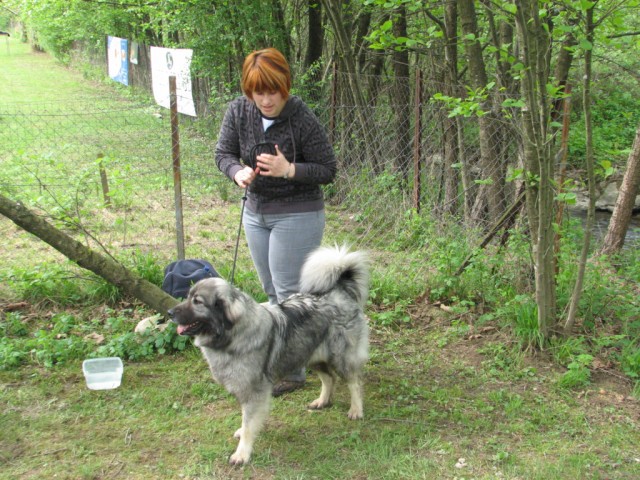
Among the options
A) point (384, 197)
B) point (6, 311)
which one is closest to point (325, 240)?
point (384, 197)

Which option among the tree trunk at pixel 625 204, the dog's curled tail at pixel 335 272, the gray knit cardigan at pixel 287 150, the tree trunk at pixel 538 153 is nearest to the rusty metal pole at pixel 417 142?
the tree trunk at pixel 625 204

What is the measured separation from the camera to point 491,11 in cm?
393

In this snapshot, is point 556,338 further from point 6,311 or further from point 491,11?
point 6,311

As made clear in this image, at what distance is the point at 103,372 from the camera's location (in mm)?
3420

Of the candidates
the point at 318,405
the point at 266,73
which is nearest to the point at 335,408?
the point at 318,405

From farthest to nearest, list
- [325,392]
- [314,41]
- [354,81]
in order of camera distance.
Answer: [314,41] → [354,81] → [325,392]

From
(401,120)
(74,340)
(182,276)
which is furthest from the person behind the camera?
(401,120)

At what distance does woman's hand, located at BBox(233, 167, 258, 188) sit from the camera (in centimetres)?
285

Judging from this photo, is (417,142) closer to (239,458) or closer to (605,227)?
(239,458)

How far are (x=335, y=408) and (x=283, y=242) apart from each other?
1.11 metres

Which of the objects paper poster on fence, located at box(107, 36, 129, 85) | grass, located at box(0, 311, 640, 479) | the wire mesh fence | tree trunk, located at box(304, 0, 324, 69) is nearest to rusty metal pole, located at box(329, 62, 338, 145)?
the wire mesh fence

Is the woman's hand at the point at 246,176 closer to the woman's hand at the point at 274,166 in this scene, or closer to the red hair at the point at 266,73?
the woman's hand at the point at 274,166

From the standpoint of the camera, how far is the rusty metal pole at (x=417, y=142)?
5750 mm

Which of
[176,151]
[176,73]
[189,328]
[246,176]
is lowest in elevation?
[189,328]
